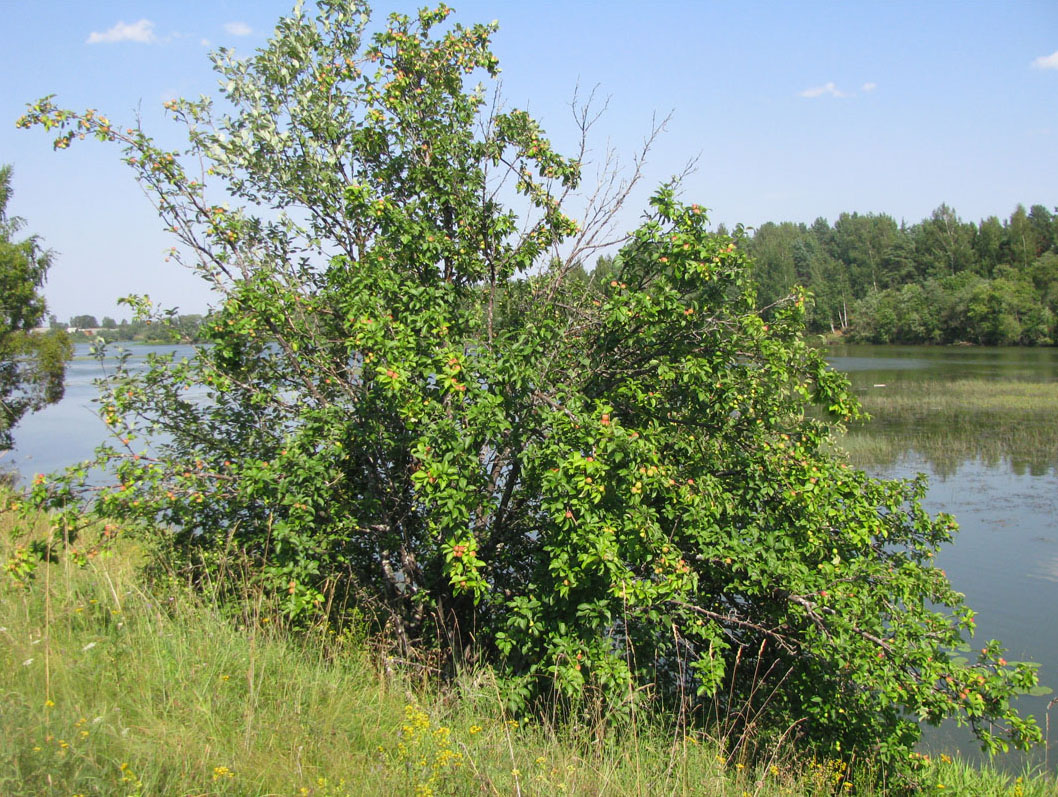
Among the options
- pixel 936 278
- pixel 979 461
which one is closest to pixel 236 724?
pixel 979 461

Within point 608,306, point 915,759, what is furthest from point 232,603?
point 915,759

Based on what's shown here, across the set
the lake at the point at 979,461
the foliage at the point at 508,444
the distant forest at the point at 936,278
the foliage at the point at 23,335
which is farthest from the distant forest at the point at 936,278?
the foliage at the point at 508,444

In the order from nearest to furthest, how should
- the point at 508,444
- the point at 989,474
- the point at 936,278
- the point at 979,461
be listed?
the point at 508,444 → the point at 989,474 → the point at 979,461 → the point at 936,278

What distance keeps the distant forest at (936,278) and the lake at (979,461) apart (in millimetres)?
22815

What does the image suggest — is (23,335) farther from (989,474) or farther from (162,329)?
(989,474)

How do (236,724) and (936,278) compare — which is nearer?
(236,724)

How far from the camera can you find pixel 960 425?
26484 millimetres

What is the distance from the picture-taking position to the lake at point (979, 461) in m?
11.2

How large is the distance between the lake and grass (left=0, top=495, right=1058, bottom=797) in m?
2.04

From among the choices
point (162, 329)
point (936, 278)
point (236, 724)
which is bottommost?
point (236, 724)

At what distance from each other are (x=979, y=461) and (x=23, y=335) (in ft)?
87.4

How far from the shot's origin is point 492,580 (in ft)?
23.0

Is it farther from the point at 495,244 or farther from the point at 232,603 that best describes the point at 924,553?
the point at 232,603

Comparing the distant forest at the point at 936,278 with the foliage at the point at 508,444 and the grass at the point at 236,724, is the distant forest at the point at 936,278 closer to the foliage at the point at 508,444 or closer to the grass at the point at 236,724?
the foliage at the point at 508,444
